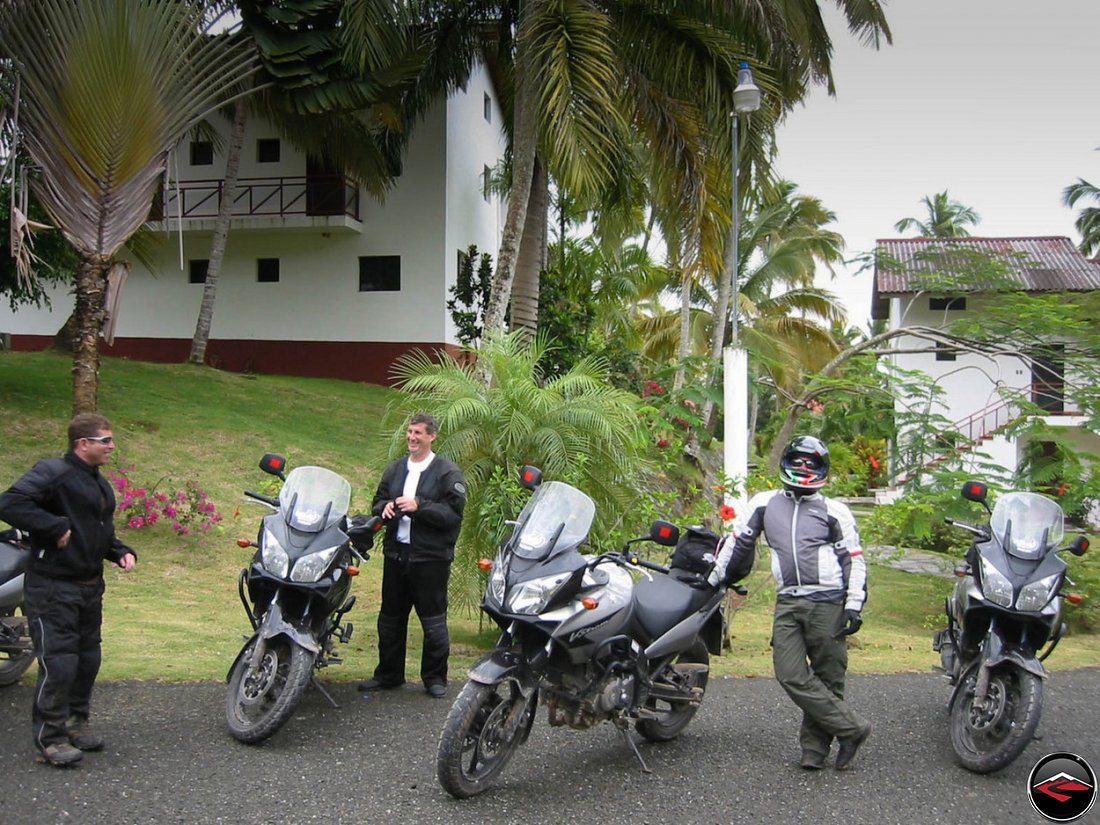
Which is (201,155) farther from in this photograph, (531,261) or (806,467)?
(806,467)

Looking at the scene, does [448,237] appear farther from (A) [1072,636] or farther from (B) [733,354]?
(A) [1072,636]

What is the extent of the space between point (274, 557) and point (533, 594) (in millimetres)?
1562

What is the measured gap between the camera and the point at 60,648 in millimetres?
4836

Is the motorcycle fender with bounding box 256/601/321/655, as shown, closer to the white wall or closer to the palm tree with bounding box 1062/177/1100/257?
the white wall

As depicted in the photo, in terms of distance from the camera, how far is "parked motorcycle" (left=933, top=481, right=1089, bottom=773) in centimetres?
507

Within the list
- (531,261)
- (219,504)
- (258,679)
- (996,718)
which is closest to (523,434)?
(258,679)

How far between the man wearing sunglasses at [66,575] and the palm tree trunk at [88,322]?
7.03m

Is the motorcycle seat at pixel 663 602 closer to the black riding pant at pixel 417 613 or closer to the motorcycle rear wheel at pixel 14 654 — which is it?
the black riding pant at pixel 417 613

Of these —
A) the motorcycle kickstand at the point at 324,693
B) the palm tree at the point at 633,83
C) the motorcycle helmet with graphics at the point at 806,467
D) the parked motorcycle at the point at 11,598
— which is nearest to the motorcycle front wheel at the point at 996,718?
the motorcycle helmet with graphics at the point at 806,467

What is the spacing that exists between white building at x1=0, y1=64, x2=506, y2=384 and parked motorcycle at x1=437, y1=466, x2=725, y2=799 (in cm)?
1972

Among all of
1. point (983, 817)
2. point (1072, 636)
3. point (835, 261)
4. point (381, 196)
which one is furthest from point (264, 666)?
point (835, 261)

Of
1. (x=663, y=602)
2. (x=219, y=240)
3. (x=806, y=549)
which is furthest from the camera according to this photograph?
(x=219, y=240)

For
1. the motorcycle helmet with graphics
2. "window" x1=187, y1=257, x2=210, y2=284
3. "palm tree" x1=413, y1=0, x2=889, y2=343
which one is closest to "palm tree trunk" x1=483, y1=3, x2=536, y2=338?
"palm tree" x1=413, y1=0, x2=889, y2=343

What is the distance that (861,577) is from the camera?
5.21 metres
